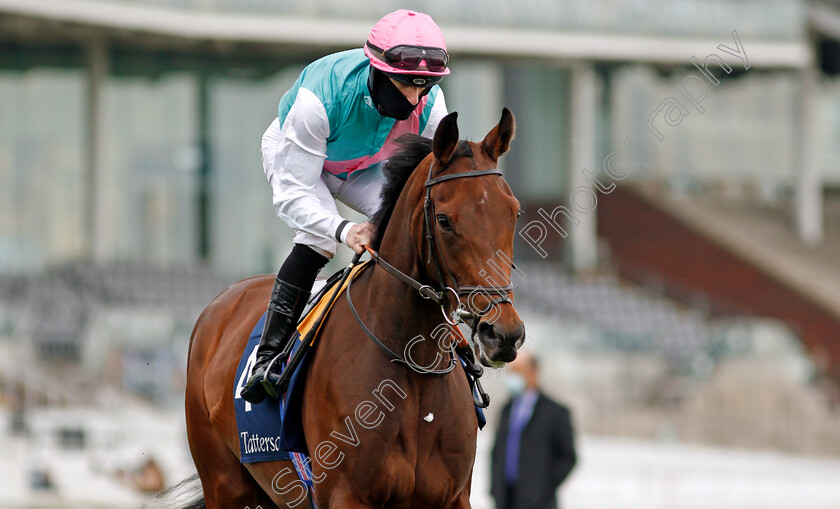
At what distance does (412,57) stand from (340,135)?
472mm

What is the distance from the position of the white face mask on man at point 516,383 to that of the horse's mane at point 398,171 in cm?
359

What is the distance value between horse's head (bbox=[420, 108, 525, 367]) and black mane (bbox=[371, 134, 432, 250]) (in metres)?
0.18

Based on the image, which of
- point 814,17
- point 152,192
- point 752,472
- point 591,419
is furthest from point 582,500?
point 814,17

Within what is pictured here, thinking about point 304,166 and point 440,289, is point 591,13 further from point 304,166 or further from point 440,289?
point 440,289

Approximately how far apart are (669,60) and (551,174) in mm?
3848

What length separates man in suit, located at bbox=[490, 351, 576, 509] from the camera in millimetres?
7109

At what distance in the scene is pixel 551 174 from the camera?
24750mm

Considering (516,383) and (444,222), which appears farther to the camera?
(516,383)

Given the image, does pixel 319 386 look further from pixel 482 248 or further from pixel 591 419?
pixel 591 419

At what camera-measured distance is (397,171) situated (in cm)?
405

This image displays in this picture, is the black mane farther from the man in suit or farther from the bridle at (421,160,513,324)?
the man in suit

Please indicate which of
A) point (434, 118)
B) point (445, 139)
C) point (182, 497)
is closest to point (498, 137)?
point (445, 139)

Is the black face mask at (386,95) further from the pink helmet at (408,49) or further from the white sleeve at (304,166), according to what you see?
the white sleeve at (304,166)

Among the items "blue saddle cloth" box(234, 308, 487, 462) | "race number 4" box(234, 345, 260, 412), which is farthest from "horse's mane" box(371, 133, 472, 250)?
"race number 4" box(234, 345, 260, 412)
